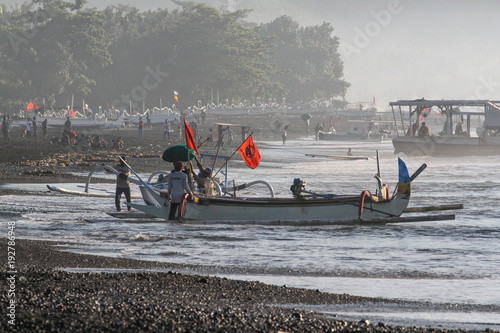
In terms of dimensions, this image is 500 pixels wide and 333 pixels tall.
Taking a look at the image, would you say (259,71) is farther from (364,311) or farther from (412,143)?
(364,311)

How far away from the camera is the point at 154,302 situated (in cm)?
909

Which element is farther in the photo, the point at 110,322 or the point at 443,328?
the point at 443,328

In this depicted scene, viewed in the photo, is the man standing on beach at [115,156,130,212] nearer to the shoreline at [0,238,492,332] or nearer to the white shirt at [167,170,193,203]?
the white shirt at [167,170,193,203]

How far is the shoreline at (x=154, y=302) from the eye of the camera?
800 centimetres

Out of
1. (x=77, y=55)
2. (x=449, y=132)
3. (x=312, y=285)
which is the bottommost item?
(x=312, y=285)

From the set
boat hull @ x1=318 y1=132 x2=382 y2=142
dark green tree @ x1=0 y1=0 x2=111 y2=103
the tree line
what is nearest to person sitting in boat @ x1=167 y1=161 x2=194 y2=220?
boat hull @ x1=318 y1=132 x2=382 y2=142

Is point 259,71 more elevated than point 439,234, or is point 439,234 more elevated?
point 259,71

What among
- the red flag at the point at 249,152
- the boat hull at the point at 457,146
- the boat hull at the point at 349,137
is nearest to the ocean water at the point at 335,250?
the red flag at the point at 249,152

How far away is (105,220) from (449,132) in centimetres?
3492

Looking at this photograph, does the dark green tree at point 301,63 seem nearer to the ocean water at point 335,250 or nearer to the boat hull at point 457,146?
the boat hull at point 457,146

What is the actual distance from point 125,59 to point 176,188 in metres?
90.5

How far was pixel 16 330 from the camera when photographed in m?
7.54

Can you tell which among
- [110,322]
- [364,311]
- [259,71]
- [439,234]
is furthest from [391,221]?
[259,71]

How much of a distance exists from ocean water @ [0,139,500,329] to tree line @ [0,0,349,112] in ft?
205
